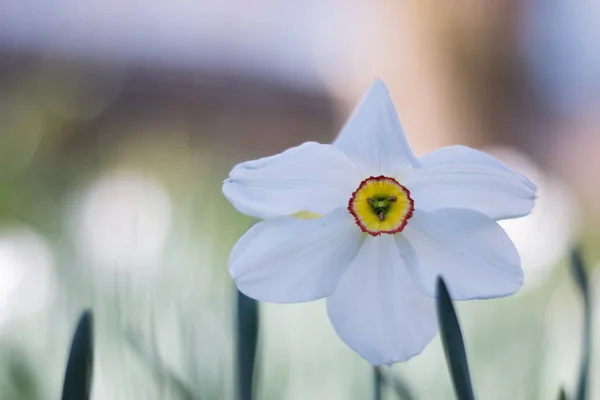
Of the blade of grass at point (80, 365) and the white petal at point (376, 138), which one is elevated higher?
the white petal at point (376, 138)

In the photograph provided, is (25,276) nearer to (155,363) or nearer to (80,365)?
(155,363)

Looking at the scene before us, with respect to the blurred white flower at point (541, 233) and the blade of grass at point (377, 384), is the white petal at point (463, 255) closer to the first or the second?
the blade of grass at point (377, 384)

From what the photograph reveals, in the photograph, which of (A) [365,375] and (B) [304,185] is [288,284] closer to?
(B) [304,185]

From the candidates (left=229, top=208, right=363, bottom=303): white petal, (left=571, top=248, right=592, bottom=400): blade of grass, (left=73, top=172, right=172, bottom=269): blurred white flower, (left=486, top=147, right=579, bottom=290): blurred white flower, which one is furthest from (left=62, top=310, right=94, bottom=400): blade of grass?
(left=486, top=147, right=579, bottom=290): blurred white flower

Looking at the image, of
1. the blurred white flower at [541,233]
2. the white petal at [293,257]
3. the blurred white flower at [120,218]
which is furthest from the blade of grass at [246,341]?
the blurred white flower at [541,233]

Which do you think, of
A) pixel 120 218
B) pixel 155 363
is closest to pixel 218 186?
pixel 120 218

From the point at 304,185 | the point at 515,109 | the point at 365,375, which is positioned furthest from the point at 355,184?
the point at 515,109
